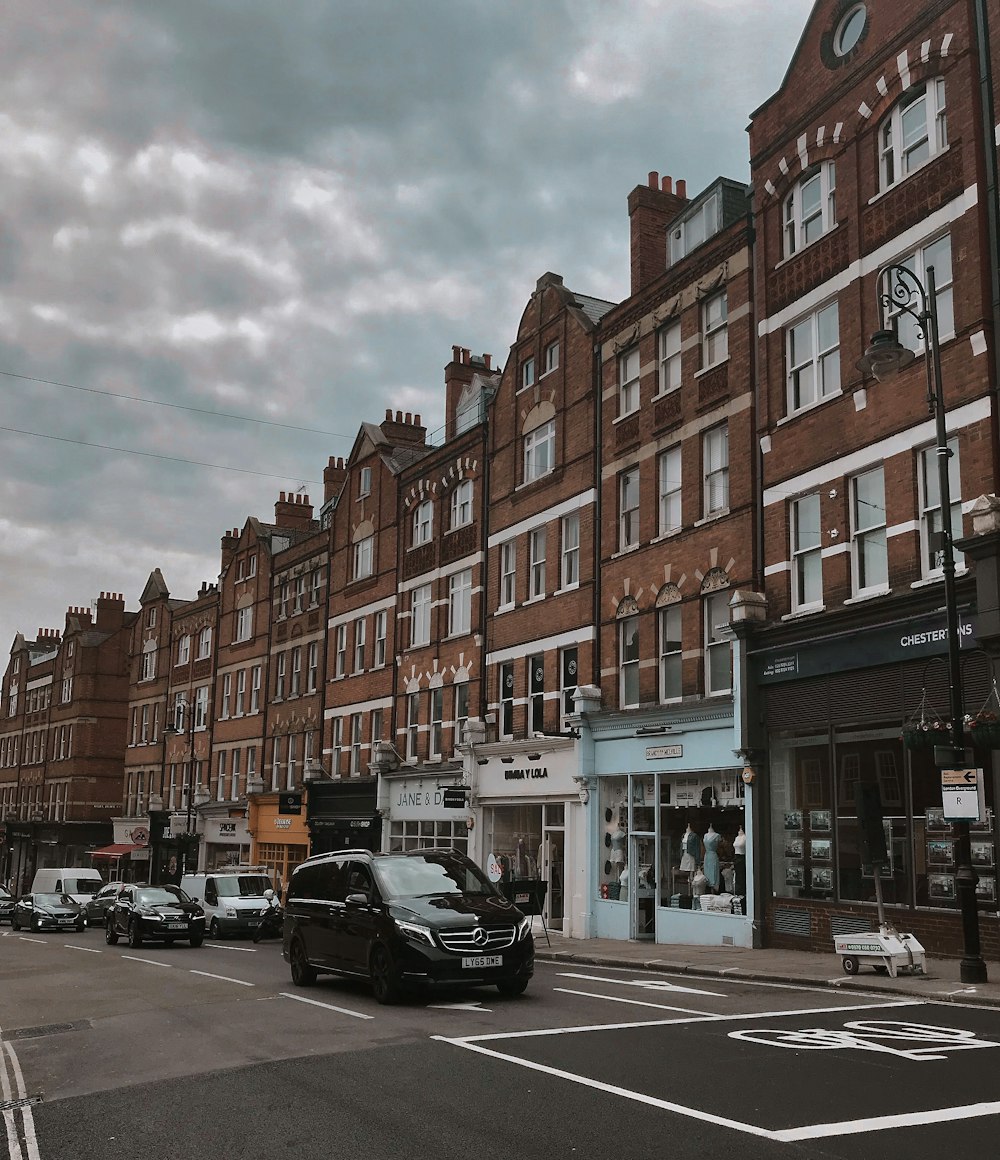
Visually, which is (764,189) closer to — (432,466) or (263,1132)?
(432,466)

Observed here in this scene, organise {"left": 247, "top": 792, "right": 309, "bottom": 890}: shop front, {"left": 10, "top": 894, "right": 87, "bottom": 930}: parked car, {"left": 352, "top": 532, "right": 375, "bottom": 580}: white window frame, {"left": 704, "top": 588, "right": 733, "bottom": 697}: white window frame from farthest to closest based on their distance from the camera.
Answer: {"left": 247, "top": 792, "right": 309, "bottom": 890}: shop front < {"left": 352, "top": 532, "right": 375, "bottom": 580}: white window frame < {"left": 10, "top": 894, "right": 87, "bottom": 930}: parked car < {"left": 704, "top": 588, "right": 733, "bottom": 697}: white window frame

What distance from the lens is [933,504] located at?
1897 centimetres

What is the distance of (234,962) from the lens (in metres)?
23.5

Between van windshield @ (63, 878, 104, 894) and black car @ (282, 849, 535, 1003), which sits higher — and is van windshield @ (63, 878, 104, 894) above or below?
below

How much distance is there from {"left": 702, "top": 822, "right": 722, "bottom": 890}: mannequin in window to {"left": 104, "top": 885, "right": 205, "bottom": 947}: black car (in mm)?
12708

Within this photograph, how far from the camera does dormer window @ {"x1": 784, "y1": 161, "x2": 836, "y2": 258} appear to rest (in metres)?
22.3

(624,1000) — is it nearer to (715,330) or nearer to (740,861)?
(740,861)

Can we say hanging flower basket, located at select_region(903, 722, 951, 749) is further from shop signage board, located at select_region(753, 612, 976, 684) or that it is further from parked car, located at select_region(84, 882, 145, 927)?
parked car, located at select_region(84, 882, 145, 927)

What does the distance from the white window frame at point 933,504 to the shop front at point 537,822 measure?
11.0 metres

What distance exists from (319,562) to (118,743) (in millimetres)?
31550

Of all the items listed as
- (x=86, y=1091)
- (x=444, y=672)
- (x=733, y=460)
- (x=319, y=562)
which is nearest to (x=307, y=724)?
(x=319, y=562)

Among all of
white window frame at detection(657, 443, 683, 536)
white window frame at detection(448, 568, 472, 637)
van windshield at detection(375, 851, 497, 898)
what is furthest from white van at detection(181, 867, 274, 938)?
van windshield at detection(375, 851, 497, 898)

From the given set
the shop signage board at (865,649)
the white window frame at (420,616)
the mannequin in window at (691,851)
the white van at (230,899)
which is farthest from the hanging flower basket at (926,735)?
the white window frame at (420,616)

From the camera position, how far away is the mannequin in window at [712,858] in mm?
23469
